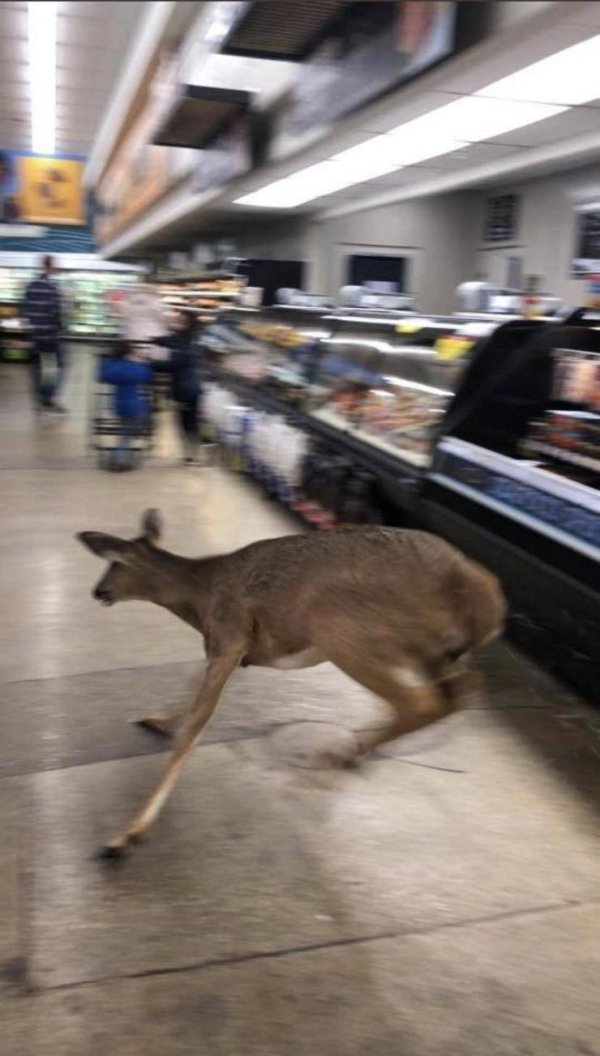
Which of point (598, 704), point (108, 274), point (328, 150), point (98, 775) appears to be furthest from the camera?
point (108, 274)

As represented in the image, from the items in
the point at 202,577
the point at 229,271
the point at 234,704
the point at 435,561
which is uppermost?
the point at 229,271

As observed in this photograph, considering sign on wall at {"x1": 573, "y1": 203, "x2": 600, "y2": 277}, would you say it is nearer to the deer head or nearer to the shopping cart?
the shopping cart

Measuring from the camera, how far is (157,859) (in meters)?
2.68

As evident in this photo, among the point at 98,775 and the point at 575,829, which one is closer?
the point at 575,829

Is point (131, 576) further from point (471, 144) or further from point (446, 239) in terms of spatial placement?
point (446, 239)

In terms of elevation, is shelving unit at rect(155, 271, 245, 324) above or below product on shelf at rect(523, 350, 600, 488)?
above

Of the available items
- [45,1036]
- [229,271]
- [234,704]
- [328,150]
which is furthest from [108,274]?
[45,1036]

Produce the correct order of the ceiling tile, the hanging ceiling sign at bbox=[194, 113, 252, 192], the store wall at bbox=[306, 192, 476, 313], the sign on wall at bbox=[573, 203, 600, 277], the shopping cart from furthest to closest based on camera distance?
1. the store wall at bbox=[306, 192, 476, 313]
2. the shopping cart
3. the sign on wall at bbox=[573, 203, 600, 277]
4. the ceiling tile
5. the hanging ceiling sign at bbox=[194, 113, 252, 192]

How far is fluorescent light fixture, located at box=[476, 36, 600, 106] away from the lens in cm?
377

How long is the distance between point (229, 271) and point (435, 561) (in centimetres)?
1192

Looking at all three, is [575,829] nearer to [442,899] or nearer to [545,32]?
[442,899]

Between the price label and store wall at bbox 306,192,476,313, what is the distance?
5100 millimetres

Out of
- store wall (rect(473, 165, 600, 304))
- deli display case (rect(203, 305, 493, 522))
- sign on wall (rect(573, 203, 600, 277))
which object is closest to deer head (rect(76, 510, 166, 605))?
deli display case (rect(203, 305, 493, 522))

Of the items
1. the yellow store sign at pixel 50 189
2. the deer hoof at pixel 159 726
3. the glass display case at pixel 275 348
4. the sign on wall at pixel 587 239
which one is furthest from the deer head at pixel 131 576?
the yellow store sign at pixel 50 189
